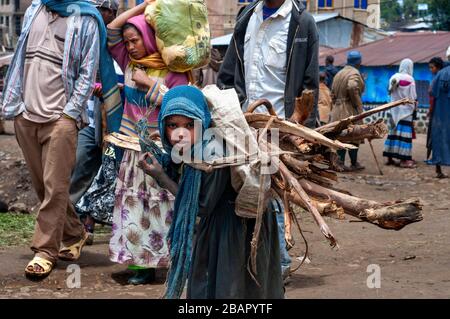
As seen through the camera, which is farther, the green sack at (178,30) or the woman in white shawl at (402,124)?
the woman in white shawl at (402,124)

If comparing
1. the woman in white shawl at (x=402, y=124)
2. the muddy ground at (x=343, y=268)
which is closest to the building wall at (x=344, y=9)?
the woman in white shawl at (x=402, y=124)

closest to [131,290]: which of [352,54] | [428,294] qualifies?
[428,294]

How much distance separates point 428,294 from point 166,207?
1725 mm

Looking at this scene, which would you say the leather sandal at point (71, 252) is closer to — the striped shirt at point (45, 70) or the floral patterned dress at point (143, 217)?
the floral patterned dress at point (143, 217)

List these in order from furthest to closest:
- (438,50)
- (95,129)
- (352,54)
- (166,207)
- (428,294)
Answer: (438,50) → (352,54) → (95,129) → (166,207) → (428,294)

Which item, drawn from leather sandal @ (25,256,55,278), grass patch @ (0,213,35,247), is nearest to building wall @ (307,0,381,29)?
grass patch @ (0,213,35,247)

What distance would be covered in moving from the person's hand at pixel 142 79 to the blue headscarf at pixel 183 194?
176 cm

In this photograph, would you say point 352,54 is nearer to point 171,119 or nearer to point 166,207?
point 166,207

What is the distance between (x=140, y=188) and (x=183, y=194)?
1921 millimetres

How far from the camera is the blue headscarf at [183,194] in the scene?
402 centimetres

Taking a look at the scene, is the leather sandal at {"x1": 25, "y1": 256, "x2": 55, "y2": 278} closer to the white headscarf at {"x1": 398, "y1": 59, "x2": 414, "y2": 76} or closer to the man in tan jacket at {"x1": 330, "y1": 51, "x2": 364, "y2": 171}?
the man in tan jacket at {"x1": 330, "y1": 51, "x2": 364, "y2": 171}

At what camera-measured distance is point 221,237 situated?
4.21m

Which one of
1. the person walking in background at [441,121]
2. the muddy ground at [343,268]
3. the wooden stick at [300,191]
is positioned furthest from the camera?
the person walking in background at [441,121]

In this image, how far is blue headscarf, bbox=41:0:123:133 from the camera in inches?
244
